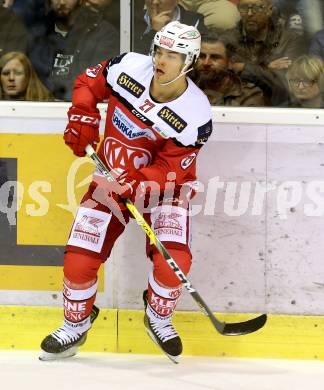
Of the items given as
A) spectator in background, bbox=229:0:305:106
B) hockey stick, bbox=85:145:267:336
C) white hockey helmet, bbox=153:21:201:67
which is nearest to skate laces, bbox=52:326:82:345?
hockey stick, bbox=85:145:267:336

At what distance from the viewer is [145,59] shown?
157 inches

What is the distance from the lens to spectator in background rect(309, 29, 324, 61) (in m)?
4.23

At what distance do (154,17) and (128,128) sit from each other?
59 centimetres

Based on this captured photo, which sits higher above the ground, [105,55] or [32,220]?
[105,55]

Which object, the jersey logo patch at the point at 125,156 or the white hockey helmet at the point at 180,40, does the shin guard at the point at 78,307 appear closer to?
the jersey logo patch at the point at 125,156

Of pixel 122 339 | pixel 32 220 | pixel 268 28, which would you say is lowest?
pixel 122 339

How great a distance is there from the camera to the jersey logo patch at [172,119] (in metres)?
3.88

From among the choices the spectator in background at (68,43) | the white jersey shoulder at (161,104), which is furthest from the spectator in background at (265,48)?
the spectator in background at (68,43)

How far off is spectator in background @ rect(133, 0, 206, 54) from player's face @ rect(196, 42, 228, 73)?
12 cm

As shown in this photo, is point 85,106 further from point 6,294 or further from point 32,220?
point 6,294

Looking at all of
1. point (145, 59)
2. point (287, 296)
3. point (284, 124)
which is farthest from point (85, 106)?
point (287, 296)

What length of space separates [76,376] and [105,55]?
1.36m

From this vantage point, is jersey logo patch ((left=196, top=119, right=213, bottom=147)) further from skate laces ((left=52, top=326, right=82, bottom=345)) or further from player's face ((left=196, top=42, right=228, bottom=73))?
skate laces ((left=52, top=326, right=82, bottom=345))

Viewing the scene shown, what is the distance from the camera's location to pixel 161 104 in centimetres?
392
